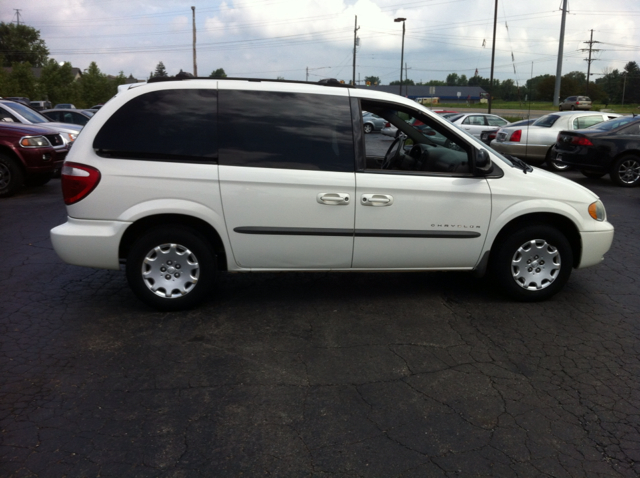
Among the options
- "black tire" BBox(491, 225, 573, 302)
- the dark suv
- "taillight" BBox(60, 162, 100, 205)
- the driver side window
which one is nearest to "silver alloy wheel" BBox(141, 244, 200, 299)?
"taillight" BBox(60, 162, 100, 205)

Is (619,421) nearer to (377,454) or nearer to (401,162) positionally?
(377,454)

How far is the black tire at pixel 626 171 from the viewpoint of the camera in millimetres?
12805

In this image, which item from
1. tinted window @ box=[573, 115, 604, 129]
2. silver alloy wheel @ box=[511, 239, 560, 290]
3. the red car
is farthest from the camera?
tinted window @ box=[573, 115, 604, 129]

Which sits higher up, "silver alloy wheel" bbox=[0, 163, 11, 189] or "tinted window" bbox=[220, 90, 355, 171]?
"tinted window" bbox=[220, 90, 355, 171]

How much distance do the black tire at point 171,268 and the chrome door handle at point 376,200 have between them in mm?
1313

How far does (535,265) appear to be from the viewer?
5277 millimetres

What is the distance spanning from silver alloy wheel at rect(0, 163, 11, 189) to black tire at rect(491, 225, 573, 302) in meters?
9.52

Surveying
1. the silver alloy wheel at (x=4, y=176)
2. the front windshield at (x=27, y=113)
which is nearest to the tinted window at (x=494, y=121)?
the front windshield at (x=27, y=113)

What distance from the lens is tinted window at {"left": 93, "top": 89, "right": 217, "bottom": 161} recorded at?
4703 millimetres

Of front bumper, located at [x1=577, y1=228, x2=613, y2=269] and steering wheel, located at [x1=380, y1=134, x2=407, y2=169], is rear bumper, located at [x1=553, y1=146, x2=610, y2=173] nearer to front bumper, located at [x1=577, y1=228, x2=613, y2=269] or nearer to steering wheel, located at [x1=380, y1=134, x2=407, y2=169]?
front bumper, located at [x1=577, y1=228, x2=613, y2=269]

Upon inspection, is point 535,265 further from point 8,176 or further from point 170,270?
point 8,176

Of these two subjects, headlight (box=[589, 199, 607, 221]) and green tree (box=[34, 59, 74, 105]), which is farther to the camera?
green tree (box=[34, 59, 74, 105])

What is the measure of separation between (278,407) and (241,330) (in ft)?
4.15

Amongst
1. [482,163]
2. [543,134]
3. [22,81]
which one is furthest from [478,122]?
[22,81]
